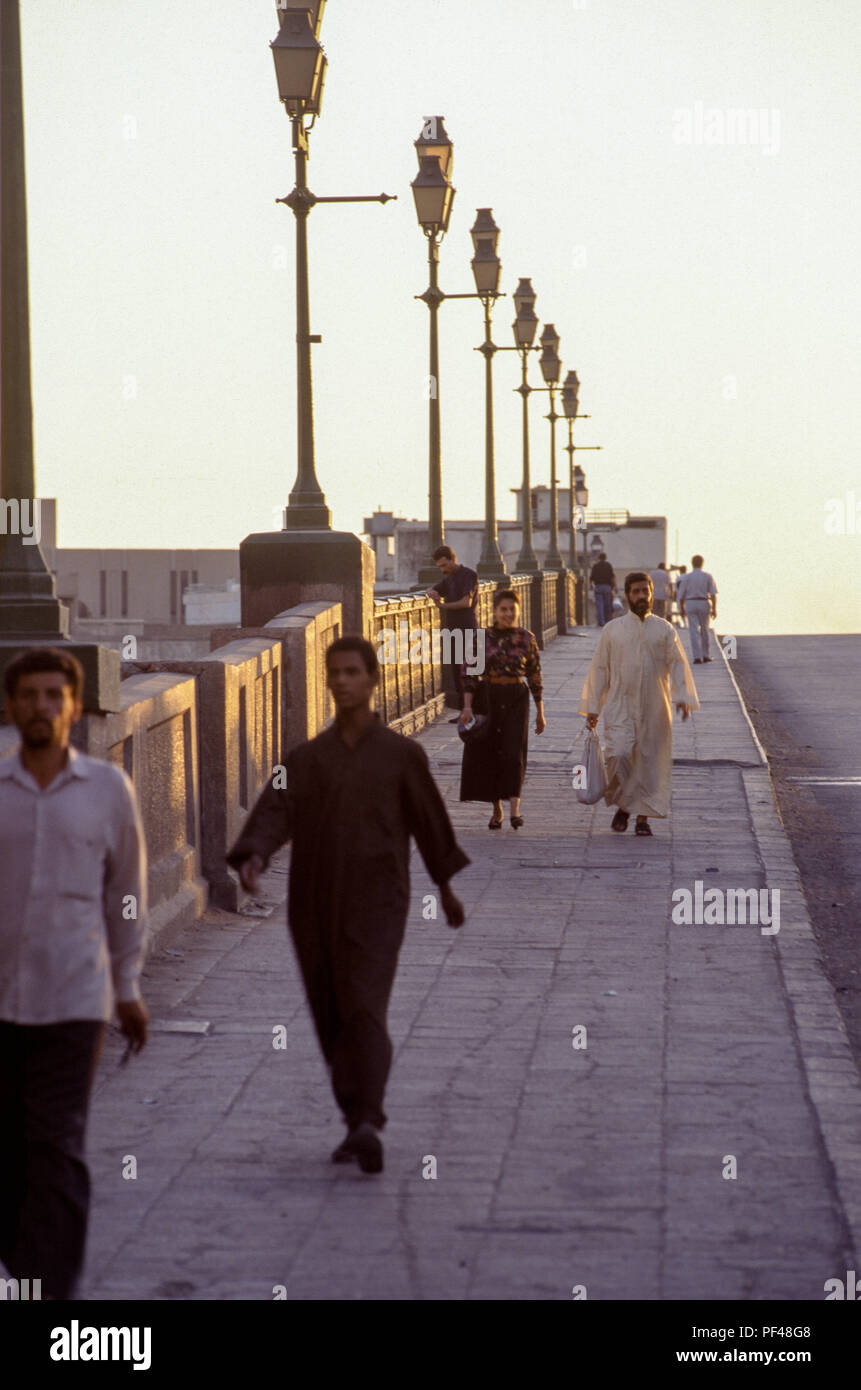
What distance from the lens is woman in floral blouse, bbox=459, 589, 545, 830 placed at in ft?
47.0

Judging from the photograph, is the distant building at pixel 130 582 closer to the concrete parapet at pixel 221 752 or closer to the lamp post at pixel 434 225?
the lamp post at pixel 434 225

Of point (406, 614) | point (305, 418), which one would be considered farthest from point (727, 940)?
point (406, 614)

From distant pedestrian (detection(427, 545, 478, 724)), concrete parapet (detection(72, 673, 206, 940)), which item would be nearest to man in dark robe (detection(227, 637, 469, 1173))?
concrete parapet (detection(72, 673, 206, 940))

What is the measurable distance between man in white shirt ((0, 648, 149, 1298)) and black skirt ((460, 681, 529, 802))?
9.45 meters

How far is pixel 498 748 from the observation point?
1441 cm

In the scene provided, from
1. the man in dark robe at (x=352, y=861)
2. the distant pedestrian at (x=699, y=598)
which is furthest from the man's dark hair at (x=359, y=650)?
the distant pedestrian at (x=699, y=598)

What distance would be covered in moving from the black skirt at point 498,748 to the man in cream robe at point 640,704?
0.48m

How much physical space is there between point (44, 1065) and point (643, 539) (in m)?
119

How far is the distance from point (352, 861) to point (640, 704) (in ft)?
26.3

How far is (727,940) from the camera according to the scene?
10.4 metres

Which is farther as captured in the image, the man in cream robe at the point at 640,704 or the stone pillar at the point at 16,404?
the man in cream robe at the point at 640,704

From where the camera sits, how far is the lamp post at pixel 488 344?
26938mm

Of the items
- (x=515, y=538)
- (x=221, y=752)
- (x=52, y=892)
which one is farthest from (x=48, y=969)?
(x=515, y=538)

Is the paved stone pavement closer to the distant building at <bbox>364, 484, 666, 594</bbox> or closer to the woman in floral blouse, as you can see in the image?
the woman in floral blouse
